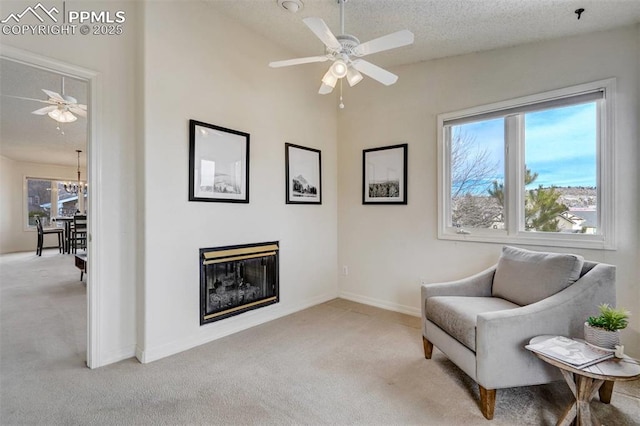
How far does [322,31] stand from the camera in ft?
6.32

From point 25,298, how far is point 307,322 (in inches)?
147

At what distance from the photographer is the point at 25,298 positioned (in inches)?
152

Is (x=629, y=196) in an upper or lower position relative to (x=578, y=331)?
upper

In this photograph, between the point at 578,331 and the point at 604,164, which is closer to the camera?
the point at 578,331

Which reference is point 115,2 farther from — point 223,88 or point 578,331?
point 578,331

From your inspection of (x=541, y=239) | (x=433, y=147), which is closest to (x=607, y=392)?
(x=541, y=239)

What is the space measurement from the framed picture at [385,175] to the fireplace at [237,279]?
1.38 meters

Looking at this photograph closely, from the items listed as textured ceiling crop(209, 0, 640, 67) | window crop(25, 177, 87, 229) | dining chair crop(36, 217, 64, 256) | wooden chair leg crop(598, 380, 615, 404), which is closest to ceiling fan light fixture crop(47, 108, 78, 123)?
textured ceiling crop(209, 0, 640, 67)

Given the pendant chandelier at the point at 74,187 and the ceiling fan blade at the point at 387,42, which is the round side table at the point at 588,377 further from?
the pendant chandelier at the point at 74,187

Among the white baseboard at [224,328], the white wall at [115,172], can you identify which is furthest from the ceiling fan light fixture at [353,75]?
the white baseboard at [224,328]

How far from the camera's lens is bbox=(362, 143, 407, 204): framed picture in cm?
352

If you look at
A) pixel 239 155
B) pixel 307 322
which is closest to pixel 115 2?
pixel 239 155

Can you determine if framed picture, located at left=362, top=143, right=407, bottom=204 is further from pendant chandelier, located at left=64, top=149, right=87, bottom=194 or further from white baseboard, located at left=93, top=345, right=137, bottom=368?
pendant chandelier, located at left=64, top=149, right=87, bottom=194
